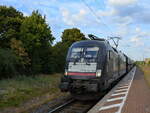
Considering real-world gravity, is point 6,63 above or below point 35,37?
below

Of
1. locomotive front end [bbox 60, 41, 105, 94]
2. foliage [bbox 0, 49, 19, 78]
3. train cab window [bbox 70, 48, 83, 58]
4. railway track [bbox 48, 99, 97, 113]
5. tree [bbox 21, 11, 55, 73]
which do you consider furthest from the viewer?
tree [bbox 21, 11, 55, 73]

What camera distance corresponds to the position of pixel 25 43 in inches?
1029

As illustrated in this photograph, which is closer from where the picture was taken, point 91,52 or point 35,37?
point 91,52

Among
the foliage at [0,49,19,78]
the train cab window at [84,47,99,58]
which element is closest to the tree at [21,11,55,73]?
the foliage at [0,49,19,78]

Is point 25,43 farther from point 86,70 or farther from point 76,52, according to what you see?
point 86,70

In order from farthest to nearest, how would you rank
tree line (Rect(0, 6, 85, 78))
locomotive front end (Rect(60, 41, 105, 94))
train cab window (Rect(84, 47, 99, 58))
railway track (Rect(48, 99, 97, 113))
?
1. tree line (Rect(0, 6, 85, 78))
2. train cab window (Rect(84, 47, 99, 58))
3. locomotive front end (Rect(60, 41, 105, 94))
4. railway track (Rect(48, 99, 97, 113))

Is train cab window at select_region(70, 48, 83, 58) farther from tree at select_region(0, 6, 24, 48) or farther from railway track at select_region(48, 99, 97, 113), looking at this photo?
tree at select_region(0, 6, 24, 48)

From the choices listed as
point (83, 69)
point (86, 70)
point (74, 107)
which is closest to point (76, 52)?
point (83, 69)

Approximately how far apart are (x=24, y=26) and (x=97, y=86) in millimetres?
18523

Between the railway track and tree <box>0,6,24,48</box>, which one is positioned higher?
tree <box>0,6,24,48</box>

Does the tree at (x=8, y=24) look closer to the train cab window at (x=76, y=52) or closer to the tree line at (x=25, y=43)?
the tree line at (x=25, y=43)

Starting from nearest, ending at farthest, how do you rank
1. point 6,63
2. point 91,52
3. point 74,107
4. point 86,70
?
point 74,107
point 86,70
point 91,52
point 6,63

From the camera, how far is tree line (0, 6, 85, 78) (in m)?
24.0

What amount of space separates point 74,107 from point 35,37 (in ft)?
54.3
